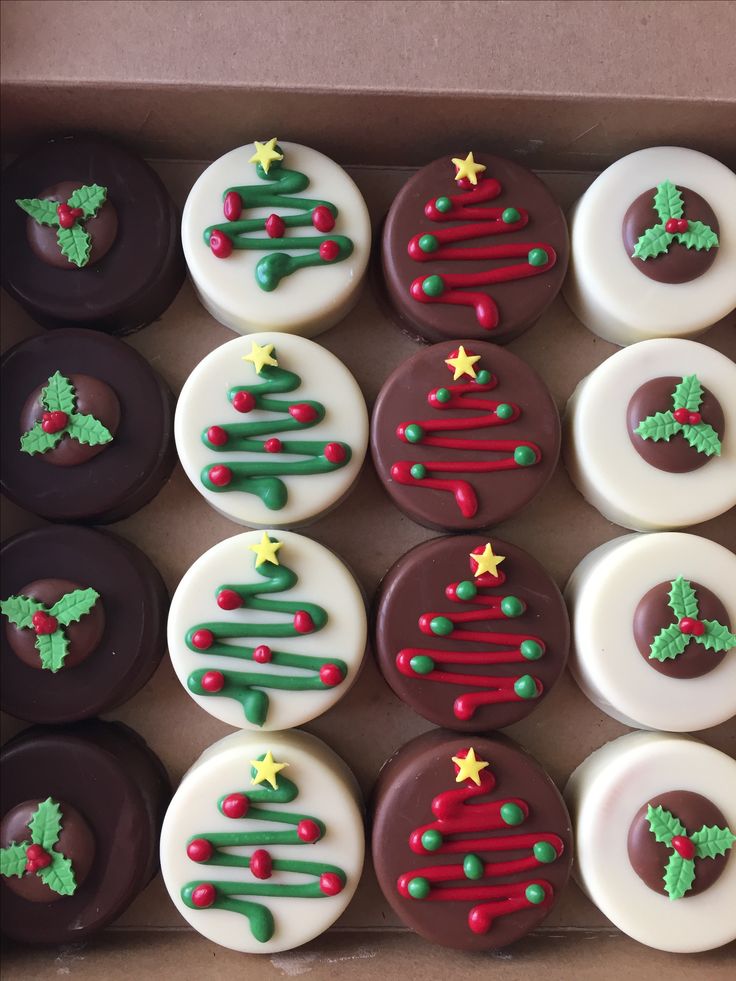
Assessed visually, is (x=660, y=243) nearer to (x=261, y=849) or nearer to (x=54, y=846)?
(x=261, y=849)

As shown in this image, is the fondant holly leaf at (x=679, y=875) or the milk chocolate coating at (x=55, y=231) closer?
the fondant holly leaf at (x=679, y=875)

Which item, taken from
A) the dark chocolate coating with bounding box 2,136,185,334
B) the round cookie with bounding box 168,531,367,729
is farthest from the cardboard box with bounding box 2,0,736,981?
the round cookie with bounding box 168,531,367,729

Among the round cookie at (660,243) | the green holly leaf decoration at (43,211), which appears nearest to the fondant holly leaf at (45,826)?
the green holly leaf decoration at (43,211)

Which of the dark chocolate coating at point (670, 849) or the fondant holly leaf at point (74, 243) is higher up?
the fondant holly leaf at point (74, 243)

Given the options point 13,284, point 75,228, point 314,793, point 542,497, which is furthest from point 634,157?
point 314,793

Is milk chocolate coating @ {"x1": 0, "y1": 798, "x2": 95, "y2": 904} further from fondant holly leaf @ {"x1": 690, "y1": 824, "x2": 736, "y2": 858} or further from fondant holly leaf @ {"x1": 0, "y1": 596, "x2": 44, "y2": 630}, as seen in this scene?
fondant holly leaf @ {"x1": 690, "y1": 824, "x2": 736, "y2": 858}

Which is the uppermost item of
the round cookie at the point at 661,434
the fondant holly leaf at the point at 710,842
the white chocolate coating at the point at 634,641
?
the round cookie at the point at 661,434

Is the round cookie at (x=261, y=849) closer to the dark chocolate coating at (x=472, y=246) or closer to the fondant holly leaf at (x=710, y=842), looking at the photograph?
the fondant holly leaf at (x=710, y=842)
